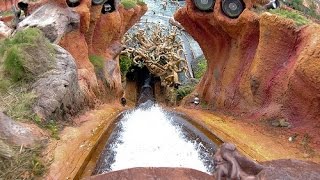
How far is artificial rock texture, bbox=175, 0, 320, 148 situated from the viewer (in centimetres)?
1072

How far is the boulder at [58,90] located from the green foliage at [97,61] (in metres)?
5.38

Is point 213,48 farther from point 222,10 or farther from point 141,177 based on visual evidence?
point 141,177

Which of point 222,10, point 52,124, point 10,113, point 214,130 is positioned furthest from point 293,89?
point 10,113

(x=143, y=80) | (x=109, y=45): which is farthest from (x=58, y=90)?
(x=143, y=80)

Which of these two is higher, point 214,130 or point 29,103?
point 29,103

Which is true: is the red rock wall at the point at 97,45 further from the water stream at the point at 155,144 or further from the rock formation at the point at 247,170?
the rock formation at the point at 247,170

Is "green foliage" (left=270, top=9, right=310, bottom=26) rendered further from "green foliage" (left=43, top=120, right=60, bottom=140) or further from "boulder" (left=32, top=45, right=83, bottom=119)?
"green foliage" (left=43, top=120, right=60, bottom=140)

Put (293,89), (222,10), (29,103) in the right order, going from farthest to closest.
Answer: (222,10), (293,89), (29,103)

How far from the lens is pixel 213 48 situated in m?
18.0

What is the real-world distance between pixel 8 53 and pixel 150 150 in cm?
436

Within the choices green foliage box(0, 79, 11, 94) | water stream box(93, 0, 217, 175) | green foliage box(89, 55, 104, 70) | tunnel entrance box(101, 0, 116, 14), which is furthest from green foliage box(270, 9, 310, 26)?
tunnel entrance box(101, 0, 116, 14)

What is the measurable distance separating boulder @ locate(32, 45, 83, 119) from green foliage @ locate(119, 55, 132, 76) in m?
12.0

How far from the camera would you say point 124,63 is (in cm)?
2417

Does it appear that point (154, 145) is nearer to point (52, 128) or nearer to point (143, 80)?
point (52, 128)
